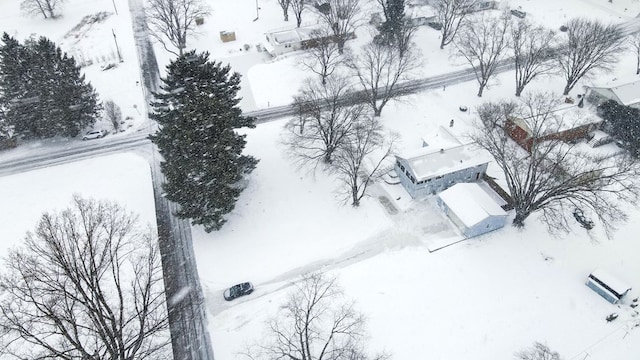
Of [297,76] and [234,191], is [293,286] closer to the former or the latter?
[234,191]

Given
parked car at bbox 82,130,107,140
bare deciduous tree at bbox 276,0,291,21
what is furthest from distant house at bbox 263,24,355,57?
parked car at bbox 82,130,107,140

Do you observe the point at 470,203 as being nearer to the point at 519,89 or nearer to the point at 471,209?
the point at 471,209

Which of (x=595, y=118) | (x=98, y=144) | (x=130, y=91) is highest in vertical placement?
(x=130, y=91)

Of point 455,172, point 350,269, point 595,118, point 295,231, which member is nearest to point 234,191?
point 295,231

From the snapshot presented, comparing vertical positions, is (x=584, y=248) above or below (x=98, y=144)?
below

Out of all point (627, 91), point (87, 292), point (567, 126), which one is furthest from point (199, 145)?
point (627, 91)

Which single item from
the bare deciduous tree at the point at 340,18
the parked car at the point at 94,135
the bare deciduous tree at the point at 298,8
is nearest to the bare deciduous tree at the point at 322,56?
the bare deciduous tree at the point at 340,18
